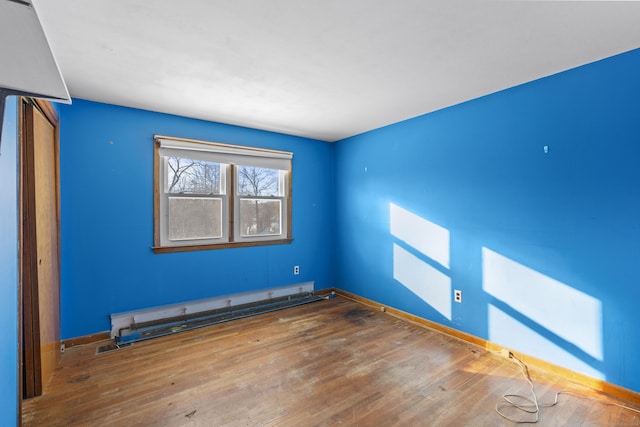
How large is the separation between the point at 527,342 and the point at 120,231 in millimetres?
4224

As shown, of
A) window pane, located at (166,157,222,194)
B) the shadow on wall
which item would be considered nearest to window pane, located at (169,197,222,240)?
window pane, located at (166,157,222,194)

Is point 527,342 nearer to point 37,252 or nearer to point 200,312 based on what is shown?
point 200,312

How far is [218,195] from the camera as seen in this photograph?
12.4ft

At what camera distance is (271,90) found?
9.18 feet

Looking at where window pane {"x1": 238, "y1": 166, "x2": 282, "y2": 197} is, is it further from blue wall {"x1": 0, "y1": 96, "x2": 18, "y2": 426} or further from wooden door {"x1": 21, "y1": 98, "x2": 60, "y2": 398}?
blue wall {"x1": 0, "y1": 96, "x2": 18, "y2": 426}

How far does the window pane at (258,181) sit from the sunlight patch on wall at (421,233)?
1.71 metres

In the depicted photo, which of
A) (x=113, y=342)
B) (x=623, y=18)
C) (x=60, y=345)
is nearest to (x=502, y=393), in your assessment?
(x=623, y=18)

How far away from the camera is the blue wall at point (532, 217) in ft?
7.04

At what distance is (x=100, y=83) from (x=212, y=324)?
2724 millimetres

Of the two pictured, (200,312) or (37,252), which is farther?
(200,312)

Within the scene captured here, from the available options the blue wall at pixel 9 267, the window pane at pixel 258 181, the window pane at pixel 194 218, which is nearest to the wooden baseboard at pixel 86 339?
the window pane at pixel 194 218

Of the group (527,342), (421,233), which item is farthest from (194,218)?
(527,342)

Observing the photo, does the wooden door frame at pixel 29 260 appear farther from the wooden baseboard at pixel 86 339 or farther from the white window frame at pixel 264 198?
the white window frame at pixel 264 198

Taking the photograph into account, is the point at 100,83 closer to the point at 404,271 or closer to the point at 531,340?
the point at 404,271
